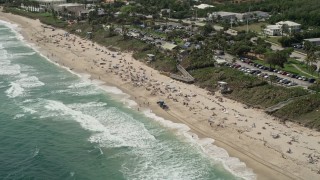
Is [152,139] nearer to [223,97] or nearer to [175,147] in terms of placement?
[175,147]

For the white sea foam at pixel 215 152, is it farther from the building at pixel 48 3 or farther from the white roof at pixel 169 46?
the building at pixel 48 3

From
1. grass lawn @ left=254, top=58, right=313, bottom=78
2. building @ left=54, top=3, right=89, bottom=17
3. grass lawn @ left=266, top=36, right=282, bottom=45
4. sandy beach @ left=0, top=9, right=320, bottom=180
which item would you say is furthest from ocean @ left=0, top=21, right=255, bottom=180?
building @ left=54, top=3, right=89, bottom=17

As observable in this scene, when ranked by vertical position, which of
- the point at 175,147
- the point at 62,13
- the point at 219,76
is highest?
the point at 62,13

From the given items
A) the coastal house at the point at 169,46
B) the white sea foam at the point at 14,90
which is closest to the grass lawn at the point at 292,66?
the coastal house at the point at 169,46

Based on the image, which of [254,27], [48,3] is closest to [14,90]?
[254,27]

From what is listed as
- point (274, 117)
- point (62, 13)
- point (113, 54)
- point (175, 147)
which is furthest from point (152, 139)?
point (62, 13)

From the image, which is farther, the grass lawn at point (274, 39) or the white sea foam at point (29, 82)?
the grass lawn at point (274, 39)

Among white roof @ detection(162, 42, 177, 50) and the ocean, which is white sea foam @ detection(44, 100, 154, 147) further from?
white roof @ detection(162, 42, 177, 50)
